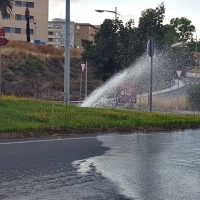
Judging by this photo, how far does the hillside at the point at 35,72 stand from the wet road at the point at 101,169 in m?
30.6

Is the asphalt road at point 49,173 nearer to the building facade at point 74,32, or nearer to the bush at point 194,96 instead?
the bush at point 194,96

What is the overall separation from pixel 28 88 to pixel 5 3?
30.0 feet

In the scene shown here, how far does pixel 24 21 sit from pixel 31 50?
32.8 metres

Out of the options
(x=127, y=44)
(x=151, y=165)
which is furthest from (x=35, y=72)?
(x=151, y=165)

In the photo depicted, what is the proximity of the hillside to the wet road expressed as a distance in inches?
1204

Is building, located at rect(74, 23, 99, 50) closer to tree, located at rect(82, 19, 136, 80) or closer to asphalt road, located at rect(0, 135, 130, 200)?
tree, located at rect(82, 19, 136, 80)

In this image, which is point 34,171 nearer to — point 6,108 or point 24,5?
point 6,108

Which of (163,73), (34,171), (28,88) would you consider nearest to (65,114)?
(34,171)

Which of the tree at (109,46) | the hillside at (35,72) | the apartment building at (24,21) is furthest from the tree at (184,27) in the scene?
the tree at (109,46)

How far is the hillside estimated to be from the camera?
151 ft

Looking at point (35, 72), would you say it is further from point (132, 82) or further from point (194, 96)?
point (194, 96)

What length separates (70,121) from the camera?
47.2ft

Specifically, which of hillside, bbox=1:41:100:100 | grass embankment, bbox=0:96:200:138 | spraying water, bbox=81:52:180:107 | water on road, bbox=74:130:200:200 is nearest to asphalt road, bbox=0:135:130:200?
water on road, bbox=74:130:200:200

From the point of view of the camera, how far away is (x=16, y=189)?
7129mm
